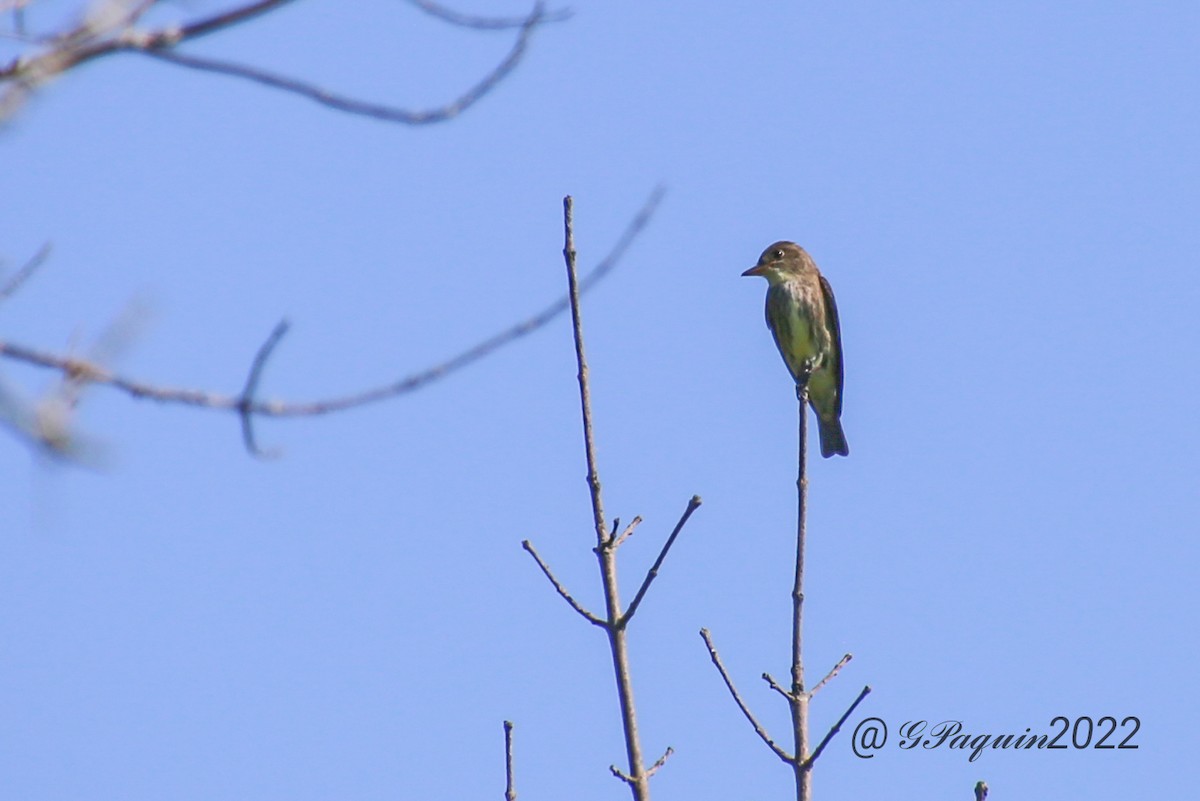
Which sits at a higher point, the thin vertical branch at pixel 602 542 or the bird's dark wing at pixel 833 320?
the bird's dark wing at pixel 833 320

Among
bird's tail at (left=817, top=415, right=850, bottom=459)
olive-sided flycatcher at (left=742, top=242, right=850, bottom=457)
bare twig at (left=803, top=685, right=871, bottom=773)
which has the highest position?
olive-sided flycatcher at (left=742, top=242, right=850, bottom=457)

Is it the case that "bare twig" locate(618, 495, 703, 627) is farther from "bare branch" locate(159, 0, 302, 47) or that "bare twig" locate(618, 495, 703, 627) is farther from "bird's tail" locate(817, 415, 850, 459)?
"bird's tail" locate(817, 415, 850, 459)

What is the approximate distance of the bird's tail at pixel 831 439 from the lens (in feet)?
42.8

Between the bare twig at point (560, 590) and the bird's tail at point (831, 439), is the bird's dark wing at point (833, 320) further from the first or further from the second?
the bare twig at point (560, 590)

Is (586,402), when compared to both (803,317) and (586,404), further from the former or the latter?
(803,317)

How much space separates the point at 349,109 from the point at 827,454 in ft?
36.2

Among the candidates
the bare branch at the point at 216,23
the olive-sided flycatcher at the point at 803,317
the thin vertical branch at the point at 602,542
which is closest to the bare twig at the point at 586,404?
the thin vertical branch at the point at 602,542

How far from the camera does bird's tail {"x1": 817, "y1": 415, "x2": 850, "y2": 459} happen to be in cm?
1303

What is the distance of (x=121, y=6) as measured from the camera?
7.26 feet

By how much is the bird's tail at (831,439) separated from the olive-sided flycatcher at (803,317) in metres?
0.18

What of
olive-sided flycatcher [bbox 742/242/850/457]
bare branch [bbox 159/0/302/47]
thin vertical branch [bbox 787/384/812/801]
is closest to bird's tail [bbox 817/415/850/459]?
olive-sided flycatcher [bbox 742/242/850/457]

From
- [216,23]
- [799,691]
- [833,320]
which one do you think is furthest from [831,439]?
[216,23]

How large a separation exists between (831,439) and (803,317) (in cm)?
121

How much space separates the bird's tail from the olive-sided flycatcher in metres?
0.18
